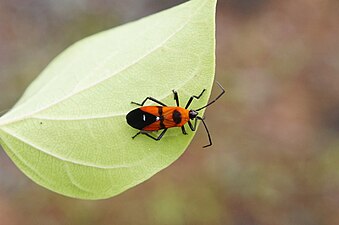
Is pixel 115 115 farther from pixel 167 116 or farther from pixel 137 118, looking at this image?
pixel 167 116

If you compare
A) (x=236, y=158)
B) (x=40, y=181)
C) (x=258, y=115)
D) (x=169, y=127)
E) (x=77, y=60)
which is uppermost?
(x=77, y=60)

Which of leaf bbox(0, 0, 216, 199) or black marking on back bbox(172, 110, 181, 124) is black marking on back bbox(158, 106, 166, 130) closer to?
black marking on back bbox(172, 110, 181, 124)

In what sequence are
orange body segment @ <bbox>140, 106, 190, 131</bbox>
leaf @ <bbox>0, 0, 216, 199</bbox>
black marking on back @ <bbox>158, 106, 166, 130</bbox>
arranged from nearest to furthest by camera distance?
leaf @ <bbox>0, 0, 216, 199</bbox> < orange body segment @ <bbox>140, 106, 190, 131</bbox> < black marking on back @ <bbox>158, 106, 166, 130</bbox>

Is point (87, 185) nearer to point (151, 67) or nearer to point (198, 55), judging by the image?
point (151, 67)

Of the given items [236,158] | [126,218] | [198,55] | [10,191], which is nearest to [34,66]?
[10,191]

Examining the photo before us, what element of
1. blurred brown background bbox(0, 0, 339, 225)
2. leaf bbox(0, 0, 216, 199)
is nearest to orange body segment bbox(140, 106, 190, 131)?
leaf bbox(0, 0, 216, 199)
